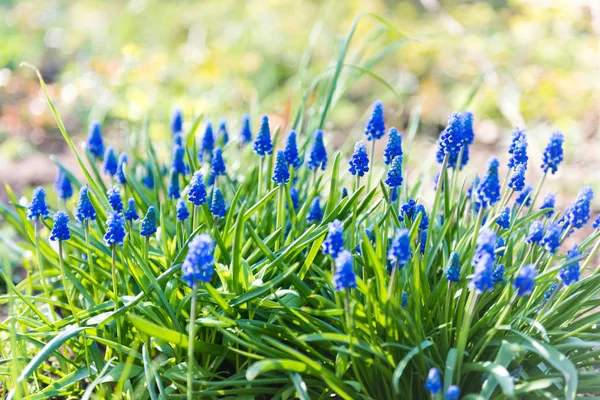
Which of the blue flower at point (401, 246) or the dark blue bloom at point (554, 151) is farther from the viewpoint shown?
the dark blue bloom at point (554, 151)

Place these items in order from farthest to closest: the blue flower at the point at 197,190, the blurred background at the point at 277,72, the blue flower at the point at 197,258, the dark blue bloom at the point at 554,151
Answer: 1. the blurred background at the point at 277,72
2. the dark blue bloom at the point at 554,151
3. the blue flower at the point at 197,190
4. the blue flower at the point at 197,258

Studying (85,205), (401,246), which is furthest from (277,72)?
(401,246)

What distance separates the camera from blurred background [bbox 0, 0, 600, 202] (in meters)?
6.69

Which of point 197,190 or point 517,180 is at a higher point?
point 517,180

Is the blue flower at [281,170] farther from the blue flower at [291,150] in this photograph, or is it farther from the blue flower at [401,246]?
the blue flower at [401,246]

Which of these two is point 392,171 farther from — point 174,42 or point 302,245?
point 174,42

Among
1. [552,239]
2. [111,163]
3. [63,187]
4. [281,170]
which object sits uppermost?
[281,170]

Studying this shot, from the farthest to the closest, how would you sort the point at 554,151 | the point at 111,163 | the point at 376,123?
the point at 111,163
the point at 376,123
the point at 554,151

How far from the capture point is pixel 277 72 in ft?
29.0

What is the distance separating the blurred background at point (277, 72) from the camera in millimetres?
6688

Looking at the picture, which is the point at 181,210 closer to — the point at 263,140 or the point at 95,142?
the point at 263,140

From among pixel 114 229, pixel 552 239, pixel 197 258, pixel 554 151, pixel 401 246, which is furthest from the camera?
pixel 554 151

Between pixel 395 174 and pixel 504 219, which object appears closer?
pixel 395 174

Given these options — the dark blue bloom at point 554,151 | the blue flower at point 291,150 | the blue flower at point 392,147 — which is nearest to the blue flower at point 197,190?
the blue flower at point 291,150
